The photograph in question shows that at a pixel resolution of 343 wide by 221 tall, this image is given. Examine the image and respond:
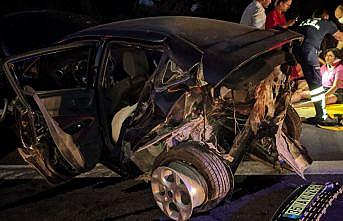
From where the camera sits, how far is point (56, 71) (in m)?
4.97

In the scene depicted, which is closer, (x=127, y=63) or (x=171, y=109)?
(x=171, y=109)

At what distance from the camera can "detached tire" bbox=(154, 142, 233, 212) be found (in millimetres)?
3459

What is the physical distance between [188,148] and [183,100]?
1.24ft

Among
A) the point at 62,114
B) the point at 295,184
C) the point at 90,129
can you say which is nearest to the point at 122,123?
the point at 90,129

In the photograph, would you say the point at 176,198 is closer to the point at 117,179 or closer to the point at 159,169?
the point at 159,169

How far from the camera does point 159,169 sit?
3.70 meters

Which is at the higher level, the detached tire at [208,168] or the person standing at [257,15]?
the person standing at [257,15]

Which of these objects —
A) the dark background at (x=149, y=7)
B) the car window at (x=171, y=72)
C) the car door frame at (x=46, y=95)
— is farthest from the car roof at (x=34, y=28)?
the car window at (x=171, y=72)

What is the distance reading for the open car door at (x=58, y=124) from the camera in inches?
157

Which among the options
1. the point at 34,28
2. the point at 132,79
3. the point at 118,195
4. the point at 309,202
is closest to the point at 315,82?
the point at 309,202

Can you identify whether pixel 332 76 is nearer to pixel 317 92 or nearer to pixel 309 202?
pixel 317 92

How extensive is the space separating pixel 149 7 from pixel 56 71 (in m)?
8.33

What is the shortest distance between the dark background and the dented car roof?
7.51m

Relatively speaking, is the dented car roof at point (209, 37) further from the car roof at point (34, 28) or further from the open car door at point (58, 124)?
the car roof at point (34, 28)
